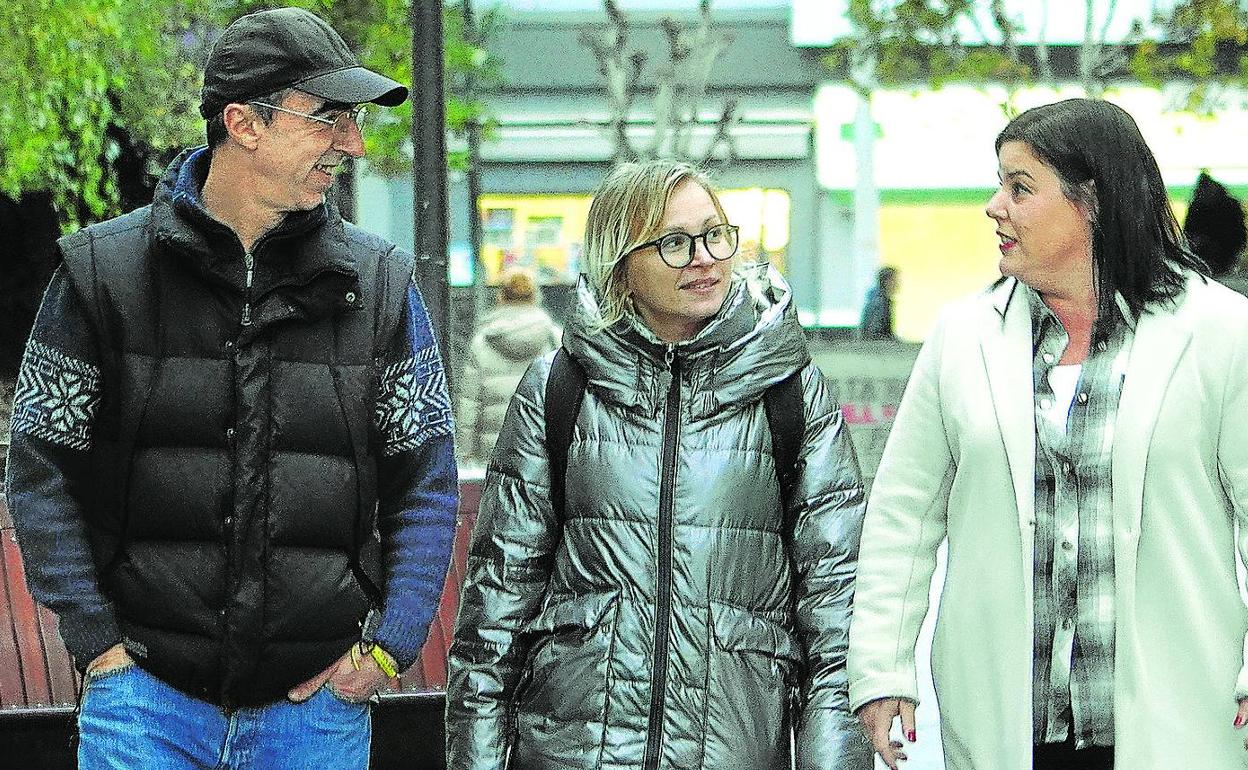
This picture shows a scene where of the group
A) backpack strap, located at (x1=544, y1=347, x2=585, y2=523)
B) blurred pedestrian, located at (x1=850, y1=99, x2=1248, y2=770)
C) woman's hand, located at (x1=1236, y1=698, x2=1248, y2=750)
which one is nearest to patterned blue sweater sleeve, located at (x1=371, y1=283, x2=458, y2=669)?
backpack strap, located at (x1=544, y1=347, x2=585, y2=523)

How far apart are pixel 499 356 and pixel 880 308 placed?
2541 mm

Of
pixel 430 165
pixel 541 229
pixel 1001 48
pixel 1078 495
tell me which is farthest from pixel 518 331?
pixel 1078 495

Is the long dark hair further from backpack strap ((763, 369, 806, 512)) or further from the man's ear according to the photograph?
the man's ear

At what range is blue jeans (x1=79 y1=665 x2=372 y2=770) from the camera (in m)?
3.26

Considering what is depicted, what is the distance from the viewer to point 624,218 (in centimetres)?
363

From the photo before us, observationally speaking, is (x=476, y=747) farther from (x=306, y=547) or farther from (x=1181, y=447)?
(x=1181, y=447)

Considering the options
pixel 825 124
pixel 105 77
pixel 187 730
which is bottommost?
pixel 187 730

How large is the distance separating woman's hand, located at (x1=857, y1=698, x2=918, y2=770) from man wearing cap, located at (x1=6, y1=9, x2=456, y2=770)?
2.84ft

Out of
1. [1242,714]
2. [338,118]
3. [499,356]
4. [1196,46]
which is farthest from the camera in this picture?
[1196,46]

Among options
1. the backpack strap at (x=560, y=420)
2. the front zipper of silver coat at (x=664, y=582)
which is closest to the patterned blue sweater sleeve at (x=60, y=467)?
the backpack strap at (x=560, y=420)

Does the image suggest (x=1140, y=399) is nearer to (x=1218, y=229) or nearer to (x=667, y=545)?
(x=667, y=545)

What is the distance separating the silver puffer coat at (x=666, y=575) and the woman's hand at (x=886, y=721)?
6 cm

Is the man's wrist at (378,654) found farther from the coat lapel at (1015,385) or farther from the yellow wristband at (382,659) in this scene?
the coat lapel at (1015,385)

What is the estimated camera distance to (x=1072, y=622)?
10.3ft
